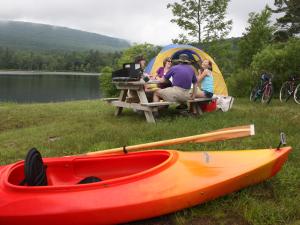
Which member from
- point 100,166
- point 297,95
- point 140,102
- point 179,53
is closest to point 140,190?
point 100,166

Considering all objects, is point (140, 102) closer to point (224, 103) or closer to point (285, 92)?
point (224, 103)

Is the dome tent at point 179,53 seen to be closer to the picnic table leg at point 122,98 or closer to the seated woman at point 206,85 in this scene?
the seated woman at point 206,85

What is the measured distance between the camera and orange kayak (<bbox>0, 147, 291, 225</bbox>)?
144 inches

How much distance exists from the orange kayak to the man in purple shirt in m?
4.72

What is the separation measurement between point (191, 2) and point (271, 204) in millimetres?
20338


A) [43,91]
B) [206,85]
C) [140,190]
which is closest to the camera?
[140,190]

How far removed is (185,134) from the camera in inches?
287

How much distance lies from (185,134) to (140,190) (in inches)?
142

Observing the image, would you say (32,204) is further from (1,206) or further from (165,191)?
(165,191)

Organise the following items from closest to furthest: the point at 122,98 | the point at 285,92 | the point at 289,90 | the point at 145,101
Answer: the point at 145,101 → the point at 122,98 → the point at 289,90 → the point at 285,92

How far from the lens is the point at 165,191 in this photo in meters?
3.81

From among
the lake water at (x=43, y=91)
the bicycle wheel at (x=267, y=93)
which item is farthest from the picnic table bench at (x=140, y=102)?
the lake water at (x=43, y=91)

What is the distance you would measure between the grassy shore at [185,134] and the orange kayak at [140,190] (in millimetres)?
186

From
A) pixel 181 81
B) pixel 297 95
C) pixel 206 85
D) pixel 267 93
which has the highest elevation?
pixel 181 81
